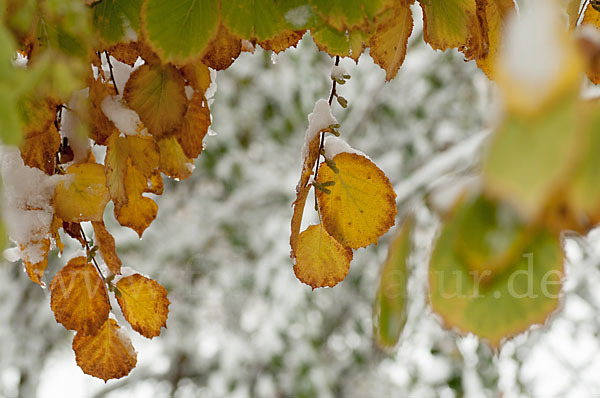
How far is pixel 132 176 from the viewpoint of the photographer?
2.11 ft

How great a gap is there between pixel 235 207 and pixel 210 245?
36 centimetres

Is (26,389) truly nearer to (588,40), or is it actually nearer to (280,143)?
(280,143)

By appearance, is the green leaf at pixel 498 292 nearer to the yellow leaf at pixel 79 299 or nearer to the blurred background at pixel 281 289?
the yellow leaf at pixel 79 299

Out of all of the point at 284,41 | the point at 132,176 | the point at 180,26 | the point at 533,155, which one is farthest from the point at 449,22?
the point at 533,155

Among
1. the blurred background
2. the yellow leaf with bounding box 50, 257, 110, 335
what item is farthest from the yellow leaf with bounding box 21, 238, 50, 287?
the blurred background

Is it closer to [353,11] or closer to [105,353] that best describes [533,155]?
[353,11]

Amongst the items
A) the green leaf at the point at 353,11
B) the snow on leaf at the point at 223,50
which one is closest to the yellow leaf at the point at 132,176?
the snow on leaf at the point at 223,50

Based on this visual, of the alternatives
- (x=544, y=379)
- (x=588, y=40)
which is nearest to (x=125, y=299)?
(x=588, y=40)

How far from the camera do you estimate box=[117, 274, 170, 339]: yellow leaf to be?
663 millimetres

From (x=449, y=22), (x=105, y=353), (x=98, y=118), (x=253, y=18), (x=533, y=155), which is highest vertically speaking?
(x=449, y=22)

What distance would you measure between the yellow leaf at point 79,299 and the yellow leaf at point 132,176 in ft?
0.25

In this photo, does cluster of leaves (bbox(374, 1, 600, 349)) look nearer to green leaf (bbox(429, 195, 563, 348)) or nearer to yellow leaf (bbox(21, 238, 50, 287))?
green leaf (bbox(429, 195, 563, 348))

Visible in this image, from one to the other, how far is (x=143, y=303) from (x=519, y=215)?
1.85 ft

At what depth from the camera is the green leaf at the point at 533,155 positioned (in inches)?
5.9
